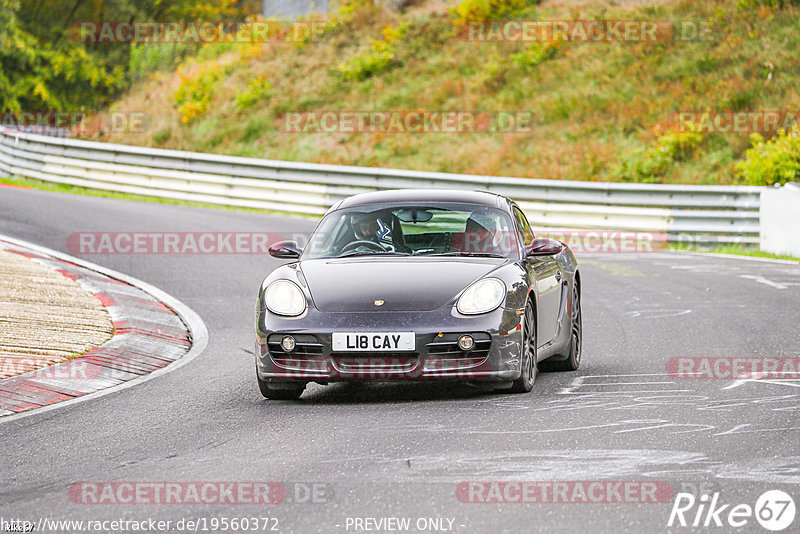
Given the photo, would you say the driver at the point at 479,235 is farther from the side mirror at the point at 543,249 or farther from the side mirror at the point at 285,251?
the side mirror at the point at 285,251

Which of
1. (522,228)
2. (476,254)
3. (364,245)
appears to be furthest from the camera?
(522,228)

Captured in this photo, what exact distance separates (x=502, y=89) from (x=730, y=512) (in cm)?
2776

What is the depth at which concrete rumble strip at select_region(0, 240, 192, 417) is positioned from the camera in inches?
335

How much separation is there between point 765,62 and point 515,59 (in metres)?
6.95

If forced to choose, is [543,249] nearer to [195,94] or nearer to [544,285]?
[544,285]

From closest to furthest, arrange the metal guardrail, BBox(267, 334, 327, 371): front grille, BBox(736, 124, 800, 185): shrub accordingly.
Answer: BBox(267, 334, 327, 371): front grille < the metal guardrail < BBox(736, 124, 800, 185): shrub

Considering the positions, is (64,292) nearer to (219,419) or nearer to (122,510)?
(219,419)

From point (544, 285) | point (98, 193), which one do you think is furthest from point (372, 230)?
point (98, 193)

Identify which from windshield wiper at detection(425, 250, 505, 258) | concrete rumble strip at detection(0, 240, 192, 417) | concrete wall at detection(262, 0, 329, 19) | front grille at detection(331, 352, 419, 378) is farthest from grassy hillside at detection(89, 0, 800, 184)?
front grille at detection(331, 352, 419, 378)

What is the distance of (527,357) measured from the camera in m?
8.02

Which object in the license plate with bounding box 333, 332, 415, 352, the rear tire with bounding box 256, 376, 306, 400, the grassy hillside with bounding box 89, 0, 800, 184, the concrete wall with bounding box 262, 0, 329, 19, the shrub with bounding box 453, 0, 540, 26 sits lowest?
the rear tire with bounding box 256, 376, 306, 400

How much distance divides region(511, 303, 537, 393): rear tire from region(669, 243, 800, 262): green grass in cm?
1124

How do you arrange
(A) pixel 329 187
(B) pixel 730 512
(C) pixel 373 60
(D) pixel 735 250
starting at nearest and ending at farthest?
1. (B) pixel 730 512
2. (D) pixel 735 250
3. (A) pixel 329 187
4. (C) pixel 373 60

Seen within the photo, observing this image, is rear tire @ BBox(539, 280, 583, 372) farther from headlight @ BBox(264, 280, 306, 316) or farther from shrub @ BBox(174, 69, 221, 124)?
shrub @ BBox(174, 69, 221, 124)
